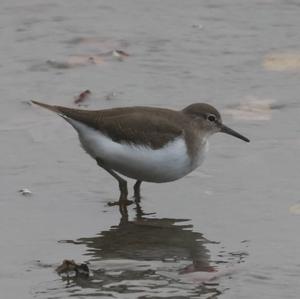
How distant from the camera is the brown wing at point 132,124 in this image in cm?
779

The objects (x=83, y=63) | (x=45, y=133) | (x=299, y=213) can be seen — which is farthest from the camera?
(x=83, y=63)

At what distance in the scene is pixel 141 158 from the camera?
305 inches

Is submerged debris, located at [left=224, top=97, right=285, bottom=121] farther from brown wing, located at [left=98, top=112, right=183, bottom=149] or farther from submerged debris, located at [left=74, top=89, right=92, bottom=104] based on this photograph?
brown wing, located at [left=98, top=112, right=183, bottom=149]

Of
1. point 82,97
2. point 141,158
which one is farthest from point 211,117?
point 82,97

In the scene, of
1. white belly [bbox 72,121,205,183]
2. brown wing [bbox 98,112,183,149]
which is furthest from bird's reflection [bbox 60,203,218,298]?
brown wing [bbox 98,112,183,149]

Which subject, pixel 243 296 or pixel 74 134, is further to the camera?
pixel 74 134

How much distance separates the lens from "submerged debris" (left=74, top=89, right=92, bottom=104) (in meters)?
9.78

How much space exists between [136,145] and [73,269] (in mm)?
1549

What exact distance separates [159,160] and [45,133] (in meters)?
1.59

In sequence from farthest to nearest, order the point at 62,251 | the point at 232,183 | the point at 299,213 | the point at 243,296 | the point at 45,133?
1. the point at 45,133
2. the point at 232,183
3. the point at 299,213
4. the point at 62,251
5. the point at 243,296

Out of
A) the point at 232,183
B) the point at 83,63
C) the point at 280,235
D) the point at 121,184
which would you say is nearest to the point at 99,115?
the point at 121,184

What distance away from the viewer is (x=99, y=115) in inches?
311

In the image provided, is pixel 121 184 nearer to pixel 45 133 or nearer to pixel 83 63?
pixel 45 133

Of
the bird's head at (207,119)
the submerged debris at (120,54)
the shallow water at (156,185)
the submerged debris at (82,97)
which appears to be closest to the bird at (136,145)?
the shallow water at (156,185)
